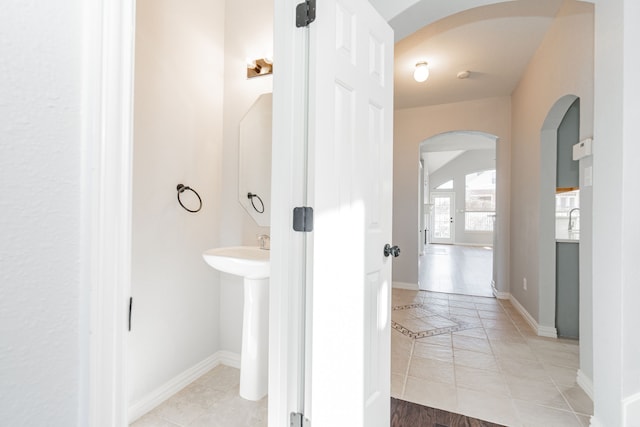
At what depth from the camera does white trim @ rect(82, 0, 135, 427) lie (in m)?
0.53

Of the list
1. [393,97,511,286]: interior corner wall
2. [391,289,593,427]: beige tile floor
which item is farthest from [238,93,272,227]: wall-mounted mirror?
[393,97,511,286]: interior corner wall

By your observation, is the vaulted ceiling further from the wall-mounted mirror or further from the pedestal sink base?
the pedestal sink base

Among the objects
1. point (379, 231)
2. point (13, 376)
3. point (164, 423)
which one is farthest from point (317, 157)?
point (164, 423)

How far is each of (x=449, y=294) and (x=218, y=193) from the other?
3.65m

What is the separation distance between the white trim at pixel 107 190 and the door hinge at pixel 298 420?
0.83m

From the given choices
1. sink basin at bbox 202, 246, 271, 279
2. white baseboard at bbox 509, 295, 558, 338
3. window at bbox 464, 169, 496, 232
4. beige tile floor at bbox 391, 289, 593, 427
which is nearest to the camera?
sink basin at bbox 202, 246, 271, 279

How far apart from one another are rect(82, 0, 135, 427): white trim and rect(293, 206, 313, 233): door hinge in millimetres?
712

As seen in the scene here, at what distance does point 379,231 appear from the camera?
1569 millimetres

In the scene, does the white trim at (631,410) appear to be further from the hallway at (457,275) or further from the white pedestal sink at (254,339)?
the hallway at (457,275)

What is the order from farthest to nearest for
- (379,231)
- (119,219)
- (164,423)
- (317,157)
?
(164,423) < (379,231) < (317,157) < (119,219)

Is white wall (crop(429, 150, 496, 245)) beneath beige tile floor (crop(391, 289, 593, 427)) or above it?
above

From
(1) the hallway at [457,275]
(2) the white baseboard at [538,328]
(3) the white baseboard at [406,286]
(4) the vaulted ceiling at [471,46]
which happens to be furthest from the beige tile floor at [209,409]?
(1) the hallway at [457,275]

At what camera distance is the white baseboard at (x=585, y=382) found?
6.68 ft

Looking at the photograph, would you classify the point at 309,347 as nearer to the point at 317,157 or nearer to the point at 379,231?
the point at 379,231
